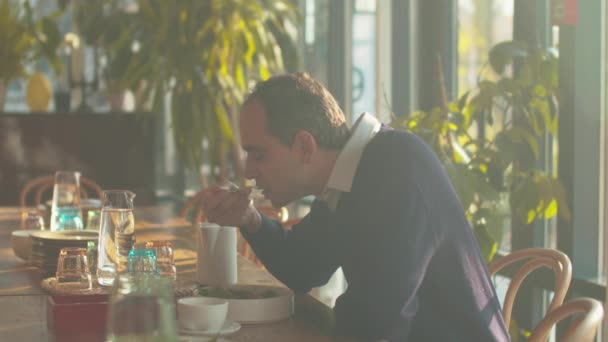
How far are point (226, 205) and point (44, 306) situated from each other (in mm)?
459

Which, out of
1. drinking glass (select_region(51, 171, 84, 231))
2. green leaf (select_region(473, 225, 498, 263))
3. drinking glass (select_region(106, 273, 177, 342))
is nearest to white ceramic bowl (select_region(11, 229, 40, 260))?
drinking glass (select_region(51, 171, 84, 231))

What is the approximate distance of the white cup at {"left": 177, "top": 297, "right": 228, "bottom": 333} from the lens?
1566 millimetres

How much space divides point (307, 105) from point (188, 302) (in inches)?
21.3

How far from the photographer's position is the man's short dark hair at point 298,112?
1.93m

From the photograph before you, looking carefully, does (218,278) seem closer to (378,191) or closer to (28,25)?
(378,191)

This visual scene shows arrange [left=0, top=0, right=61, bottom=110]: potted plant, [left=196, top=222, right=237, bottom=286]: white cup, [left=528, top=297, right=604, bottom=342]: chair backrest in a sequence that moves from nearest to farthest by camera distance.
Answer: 1. [left=528, top=297, right=604, bottom=342]: chair backrest
2. [left=196, top=222, right=237, bottom=286]: white cup
3. [left=0, top=0, right=61, bottom=110]: potted plant

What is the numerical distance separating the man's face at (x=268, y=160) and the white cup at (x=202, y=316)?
0.45 metres

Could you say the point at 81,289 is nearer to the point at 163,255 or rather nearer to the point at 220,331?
the point at 163,255

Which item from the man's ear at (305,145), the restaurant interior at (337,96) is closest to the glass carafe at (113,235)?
the restaurant interior at (337,96)

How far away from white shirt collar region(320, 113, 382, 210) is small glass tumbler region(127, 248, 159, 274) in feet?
1.32

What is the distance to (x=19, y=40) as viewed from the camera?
5930 mm

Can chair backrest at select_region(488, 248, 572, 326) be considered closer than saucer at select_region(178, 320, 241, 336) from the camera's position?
No

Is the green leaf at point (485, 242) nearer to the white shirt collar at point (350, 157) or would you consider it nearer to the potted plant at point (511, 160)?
the potted plant at point (511, 160)

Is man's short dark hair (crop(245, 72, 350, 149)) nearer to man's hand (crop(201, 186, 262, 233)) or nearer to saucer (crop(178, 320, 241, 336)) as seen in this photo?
man's hand (crop(201, 186, 262, 233))
